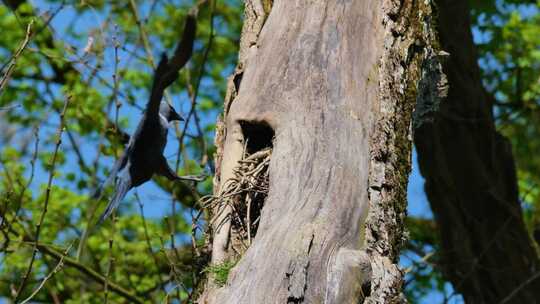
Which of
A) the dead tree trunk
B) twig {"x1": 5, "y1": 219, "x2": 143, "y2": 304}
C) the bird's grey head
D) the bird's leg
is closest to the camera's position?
the dead tree trunk

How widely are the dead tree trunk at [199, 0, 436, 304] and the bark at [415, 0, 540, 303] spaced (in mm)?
2187

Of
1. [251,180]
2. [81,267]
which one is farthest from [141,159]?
[251,180]

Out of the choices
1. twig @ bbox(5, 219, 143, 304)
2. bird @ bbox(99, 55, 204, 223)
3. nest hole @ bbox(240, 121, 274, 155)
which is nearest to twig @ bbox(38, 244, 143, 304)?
twig @ bbox(5, 219, 143, 304)

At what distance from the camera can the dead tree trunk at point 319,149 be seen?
236 centimetres

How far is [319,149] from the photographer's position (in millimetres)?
2691

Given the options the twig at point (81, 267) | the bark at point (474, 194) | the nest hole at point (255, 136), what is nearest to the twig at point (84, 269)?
the twig at point (81, 267)

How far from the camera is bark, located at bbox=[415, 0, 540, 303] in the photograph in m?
5.42

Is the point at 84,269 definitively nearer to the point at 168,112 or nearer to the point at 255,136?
the point at 168,112

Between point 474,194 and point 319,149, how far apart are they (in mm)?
3109

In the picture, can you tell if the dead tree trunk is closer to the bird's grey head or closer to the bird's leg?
the bird's leg

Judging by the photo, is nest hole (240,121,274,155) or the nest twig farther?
nest hole (240,121,274,155)

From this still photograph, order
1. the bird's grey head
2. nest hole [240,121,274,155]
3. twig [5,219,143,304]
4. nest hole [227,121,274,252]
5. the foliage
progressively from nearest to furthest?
the foliage → nest hole [227,121,274,252] → nest hole [240,121,274,155] → twig [5,219,143,304] → the bird's grey head

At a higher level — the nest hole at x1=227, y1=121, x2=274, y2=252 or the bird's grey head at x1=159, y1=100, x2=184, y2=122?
the bird's grey head at x1=159, y1=100, x2=184, y2=122

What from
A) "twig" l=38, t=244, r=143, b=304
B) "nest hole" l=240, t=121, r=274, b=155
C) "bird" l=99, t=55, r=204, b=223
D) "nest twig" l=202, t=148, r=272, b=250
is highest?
"bird" l=99, t=55, r=204, b=223
